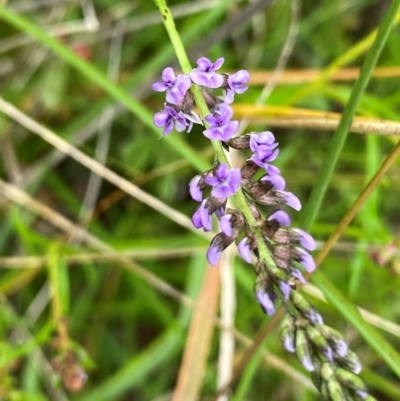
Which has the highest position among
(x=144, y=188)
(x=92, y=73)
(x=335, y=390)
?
(x=144, y=188)

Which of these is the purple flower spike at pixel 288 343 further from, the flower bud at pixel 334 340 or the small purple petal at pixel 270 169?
the small purple petal at pixel 270 169

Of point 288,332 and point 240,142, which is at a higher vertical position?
point 240,142

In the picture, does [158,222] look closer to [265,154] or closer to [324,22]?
[324,22]

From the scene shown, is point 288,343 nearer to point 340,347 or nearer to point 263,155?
point 340,347

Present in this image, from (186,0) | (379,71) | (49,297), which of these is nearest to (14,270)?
(49,297)

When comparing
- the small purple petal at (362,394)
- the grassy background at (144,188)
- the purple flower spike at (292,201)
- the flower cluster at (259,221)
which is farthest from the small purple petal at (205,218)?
the grassy background at (144,188)

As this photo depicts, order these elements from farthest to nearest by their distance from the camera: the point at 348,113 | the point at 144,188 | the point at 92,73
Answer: the point at 144,188
the point at 92,73
the point at 348,113

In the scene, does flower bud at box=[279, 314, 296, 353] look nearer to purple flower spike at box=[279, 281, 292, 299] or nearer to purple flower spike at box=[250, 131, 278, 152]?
purple flower spike at box=[279, 281, 292, 299]

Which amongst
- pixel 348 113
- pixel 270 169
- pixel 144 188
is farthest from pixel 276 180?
pixel 144 188
